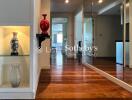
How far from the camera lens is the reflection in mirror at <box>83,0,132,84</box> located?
15.2 ft

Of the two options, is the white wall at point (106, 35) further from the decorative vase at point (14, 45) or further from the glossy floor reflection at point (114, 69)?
the decorative vase at point (14, 45)

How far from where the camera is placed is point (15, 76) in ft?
11.8

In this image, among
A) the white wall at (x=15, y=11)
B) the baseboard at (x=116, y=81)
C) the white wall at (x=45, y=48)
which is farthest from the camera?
the white wall at (x=45, y=48)

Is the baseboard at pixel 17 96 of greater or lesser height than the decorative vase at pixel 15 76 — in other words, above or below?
below

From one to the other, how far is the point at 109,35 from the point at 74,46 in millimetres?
6132

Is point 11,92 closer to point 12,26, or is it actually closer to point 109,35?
point 12,26

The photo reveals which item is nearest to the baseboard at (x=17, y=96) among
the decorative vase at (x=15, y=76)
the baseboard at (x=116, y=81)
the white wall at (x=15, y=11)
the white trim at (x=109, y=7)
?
the decorative vase at (x=15, y=76)

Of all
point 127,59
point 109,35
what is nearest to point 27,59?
point 127,59

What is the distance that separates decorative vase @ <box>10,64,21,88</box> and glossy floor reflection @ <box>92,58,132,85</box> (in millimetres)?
2205

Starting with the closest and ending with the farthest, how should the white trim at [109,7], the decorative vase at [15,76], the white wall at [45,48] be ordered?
the decorative vase at [15,76] < the white trim at [109,7] < the white wall at [45,48]

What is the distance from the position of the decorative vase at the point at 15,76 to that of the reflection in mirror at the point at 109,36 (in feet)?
7.32

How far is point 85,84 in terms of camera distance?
477cm

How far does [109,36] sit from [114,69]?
0.89 meters

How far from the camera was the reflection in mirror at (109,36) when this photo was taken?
4625mm
